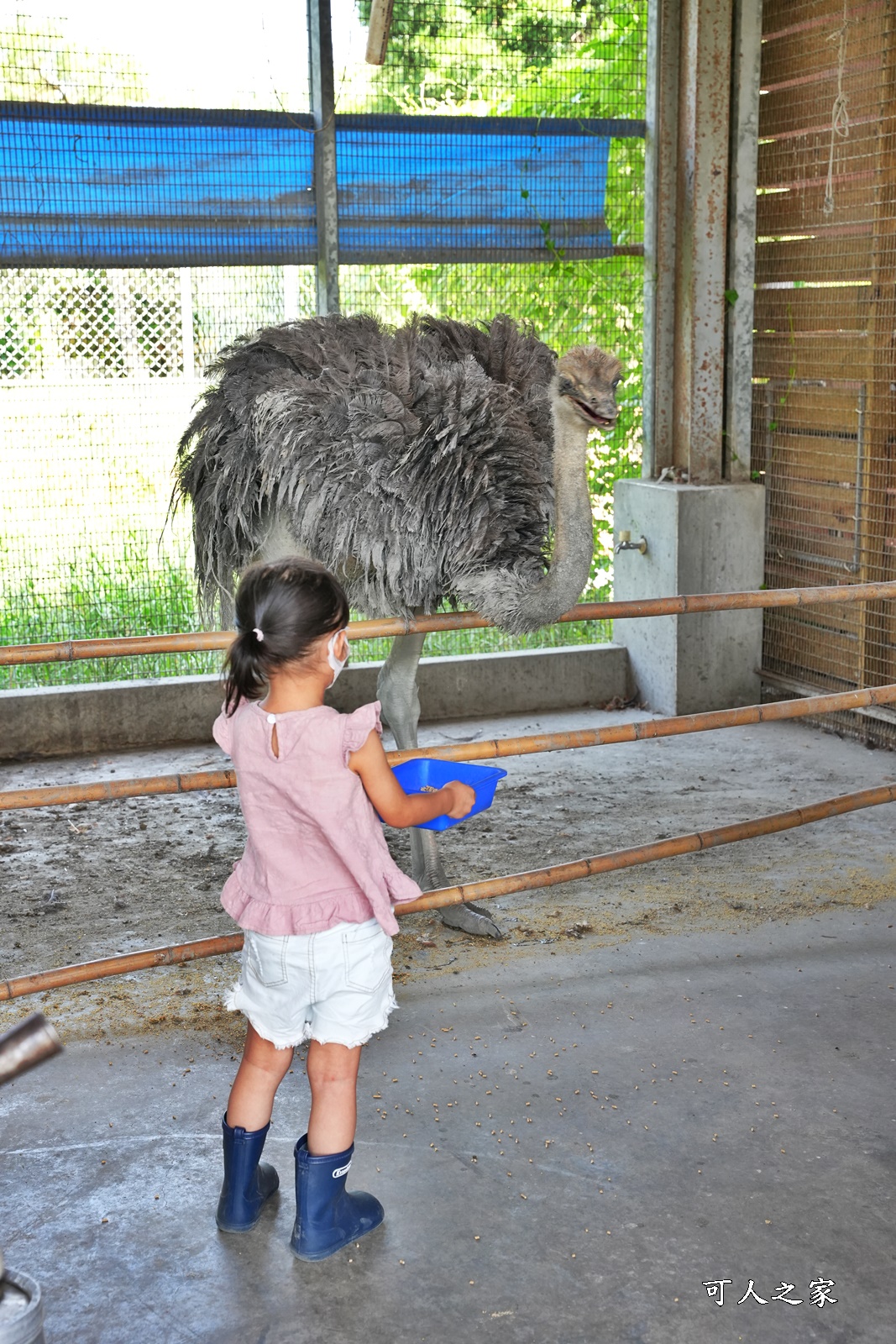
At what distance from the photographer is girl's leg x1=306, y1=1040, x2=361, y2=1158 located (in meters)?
2.19

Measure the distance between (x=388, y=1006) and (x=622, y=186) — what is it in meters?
4.37

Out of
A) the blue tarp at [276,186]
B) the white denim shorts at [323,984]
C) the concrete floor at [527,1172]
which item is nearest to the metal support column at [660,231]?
the blue tarp at [276,186]

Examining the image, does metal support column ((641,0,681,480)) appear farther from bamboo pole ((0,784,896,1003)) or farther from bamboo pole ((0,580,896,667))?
bamboo pole ((0,784,896,1003))

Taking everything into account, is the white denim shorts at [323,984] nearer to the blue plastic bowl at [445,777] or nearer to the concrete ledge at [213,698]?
the blue plastic bowl at [445,777]

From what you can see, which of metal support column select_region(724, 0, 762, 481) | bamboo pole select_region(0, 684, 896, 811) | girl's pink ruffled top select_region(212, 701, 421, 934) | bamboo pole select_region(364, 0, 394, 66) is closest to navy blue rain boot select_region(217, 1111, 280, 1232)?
girl's pink ruffled top select_region(212, 701, 421, 934)

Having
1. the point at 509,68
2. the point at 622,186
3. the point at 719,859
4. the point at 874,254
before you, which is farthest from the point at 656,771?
the point at 509,68

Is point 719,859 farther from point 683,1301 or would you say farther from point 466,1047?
point 683,1301

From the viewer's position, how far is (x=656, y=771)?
5125 mm

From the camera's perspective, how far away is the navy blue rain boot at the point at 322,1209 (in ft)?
7.20

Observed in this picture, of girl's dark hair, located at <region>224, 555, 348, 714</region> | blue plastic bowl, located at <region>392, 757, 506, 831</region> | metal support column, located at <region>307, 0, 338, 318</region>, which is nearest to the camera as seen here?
girl's dark hair, located at <region>224, 555, 348, 714</region>

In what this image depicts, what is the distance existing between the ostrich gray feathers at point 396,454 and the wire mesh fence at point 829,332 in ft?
6.59

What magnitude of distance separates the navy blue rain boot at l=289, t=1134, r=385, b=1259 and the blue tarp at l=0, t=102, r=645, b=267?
150 inches

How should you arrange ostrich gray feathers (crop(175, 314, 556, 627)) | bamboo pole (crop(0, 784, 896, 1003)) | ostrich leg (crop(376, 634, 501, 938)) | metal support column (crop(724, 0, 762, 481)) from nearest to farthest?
bamboo pole (crop(0, 784, 896, 1003))
ostrich gray feathers (crop(175, 314, 556, 627))
ostrich leg (crop(376, 634, 501, 938))
metal support column (crop(724, 0, 762, 481))

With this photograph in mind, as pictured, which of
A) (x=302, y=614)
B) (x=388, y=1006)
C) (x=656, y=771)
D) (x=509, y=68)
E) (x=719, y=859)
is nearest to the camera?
(x=302, y=614)
